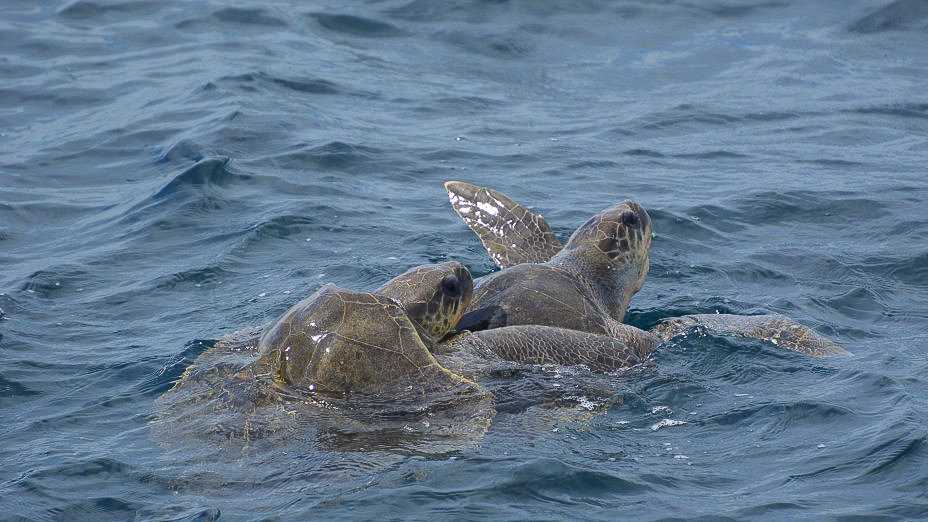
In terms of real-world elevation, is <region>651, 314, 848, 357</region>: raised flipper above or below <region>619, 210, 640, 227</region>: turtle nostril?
below

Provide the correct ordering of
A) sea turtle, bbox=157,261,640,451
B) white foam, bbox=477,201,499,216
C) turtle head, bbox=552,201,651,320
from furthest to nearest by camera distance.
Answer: white foam, bbox=477,201,499,216
turtle head, bbox=552,201,651,320
sea turtle, bbox=157,261,640,451

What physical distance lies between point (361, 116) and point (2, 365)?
642cm

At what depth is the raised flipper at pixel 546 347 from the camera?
21.4ft

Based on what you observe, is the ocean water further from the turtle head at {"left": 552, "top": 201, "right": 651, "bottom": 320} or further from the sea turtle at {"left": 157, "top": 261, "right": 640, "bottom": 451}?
the turtle head at {"left": 552, "top": 201, "right": 651, "bottom": 320}

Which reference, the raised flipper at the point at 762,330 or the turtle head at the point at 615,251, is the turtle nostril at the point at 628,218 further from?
the raised flipper at the point at 762,330

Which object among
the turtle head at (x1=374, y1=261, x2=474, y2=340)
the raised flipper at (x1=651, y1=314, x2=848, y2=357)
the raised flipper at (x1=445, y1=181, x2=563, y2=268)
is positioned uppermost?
the turtle head at (x1=374, y1=261, x2=474, y2=340)

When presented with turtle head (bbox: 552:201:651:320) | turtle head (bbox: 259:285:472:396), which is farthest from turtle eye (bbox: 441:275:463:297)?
turtle head (bbox: 552:201:651:320)

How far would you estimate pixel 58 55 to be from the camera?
1514 centimetres

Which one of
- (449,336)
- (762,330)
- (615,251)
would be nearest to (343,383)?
(449,336)

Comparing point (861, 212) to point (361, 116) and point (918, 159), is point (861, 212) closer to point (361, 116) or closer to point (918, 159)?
point (918, 159)

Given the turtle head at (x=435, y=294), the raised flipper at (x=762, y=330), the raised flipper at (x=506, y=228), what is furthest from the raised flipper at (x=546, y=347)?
the raised flipper at (x=506, y=228)

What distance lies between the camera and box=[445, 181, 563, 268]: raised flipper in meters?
8.64

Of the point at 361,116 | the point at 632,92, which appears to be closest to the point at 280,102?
the point at 361,116

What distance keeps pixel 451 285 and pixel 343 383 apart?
113 centimetres
